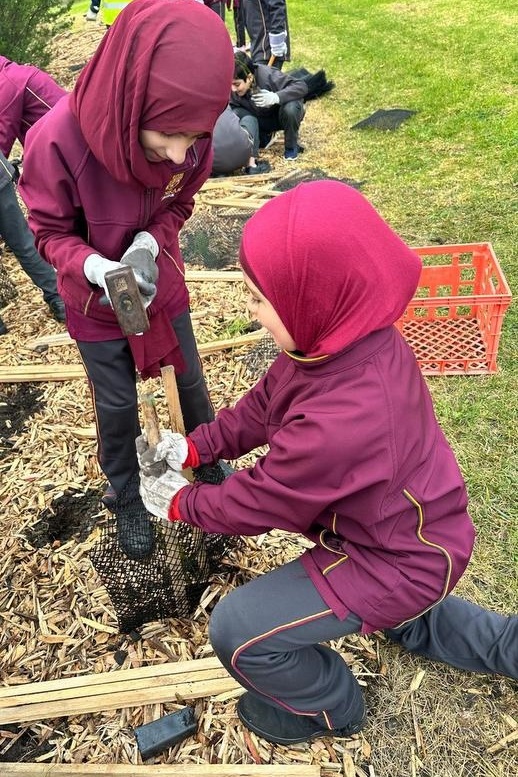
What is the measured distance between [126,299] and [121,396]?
2.42ft

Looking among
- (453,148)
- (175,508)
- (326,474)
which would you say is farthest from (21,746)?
(453,148)

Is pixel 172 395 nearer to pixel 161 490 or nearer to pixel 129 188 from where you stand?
pixel 161 490

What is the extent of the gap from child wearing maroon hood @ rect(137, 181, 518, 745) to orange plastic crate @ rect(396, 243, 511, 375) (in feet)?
6.18

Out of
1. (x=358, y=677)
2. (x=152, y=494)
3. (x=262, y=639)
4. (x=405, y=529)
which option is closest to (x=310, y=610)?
(x=262, y=639)

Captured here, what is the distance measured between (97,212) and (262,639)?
A: 1585 mm

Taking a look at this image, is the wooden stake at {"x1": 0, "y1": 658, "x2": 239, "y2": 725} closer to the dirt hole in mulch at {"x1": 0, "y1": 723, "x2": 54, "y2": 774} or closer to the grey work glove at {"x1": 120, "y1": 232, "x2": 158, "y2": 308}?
the dirt hole in mulch at {"x1": 0, "y1": 723, "x2": 54, "y2": 774}

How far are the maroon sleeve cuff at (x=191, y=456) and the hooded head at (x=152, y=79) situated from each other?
0.97m

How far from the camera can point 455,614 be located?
237 centimetres

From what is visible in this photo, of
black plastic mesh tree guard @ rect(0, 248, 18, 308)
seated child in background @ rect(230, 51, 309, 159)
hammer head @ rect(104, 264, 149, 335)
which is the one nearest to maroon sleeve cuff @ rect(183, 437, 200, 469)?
hammer head @ rect(104, 264, 149, 335)

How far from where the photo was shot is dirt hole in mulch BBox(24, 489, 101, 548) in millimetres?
3133

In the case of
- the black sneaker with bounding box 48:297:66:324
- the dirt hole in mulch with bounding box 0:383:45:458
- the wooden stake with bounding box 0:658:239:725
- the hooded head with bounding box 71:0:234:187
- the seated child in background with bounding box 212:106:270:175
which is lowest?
the wooden stake with bounding box 0:658:239:725

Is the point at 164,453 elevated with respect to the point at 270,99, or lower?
lower

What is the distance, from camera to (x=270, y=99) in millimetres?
6855

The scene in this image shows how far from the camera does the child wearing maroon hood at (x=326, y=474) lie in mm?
1538
